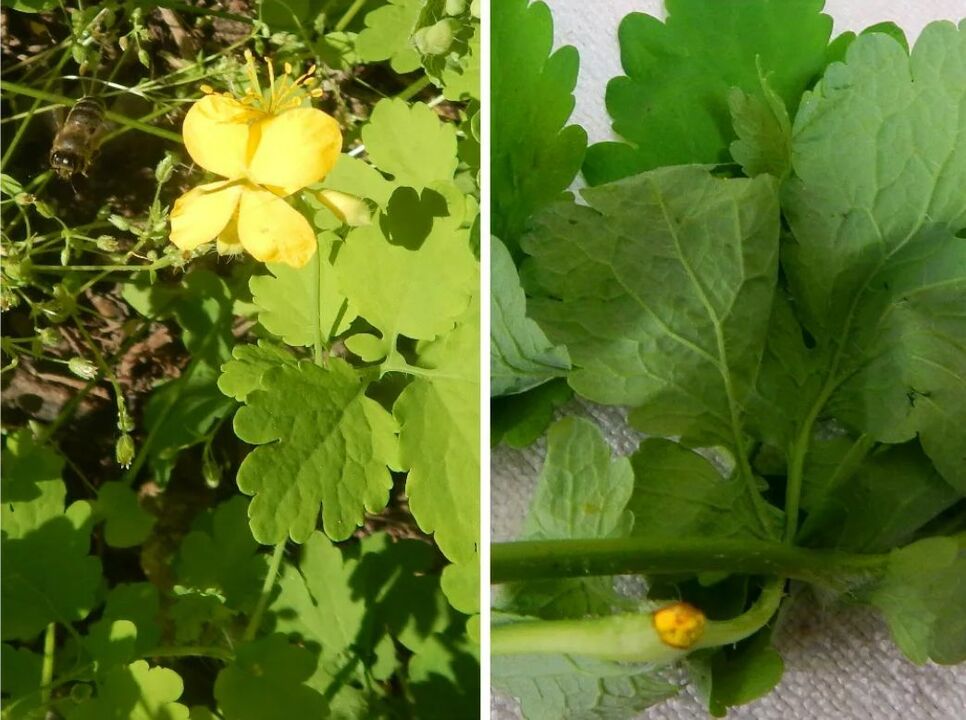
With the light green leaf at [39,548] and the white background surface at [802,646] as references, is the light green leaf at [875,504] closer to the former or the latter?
the white background surface at [802,646]

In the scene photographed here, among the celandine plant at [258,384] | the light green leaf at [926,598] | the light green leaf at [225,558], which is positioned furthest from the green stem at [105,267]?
the light green leaf at [926,598]

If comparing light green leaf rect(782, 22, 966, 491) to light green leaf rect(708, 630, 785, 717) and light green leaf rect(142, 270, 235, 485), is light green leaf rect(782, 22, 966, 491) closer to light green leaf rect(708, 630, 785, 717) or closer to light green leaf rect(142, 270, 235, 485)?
light green leaf rect(708, 630, 785, 717)

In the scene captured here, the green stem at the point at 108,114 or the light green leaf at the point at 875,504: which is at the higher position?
the green stem at the point at 108,114

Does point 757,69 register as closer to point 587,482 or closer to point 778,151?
point 778,151

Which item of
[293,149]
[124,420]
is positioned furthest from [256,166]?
[124,420]

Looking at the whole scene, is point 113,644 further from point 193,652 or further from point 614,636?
point 614,636
